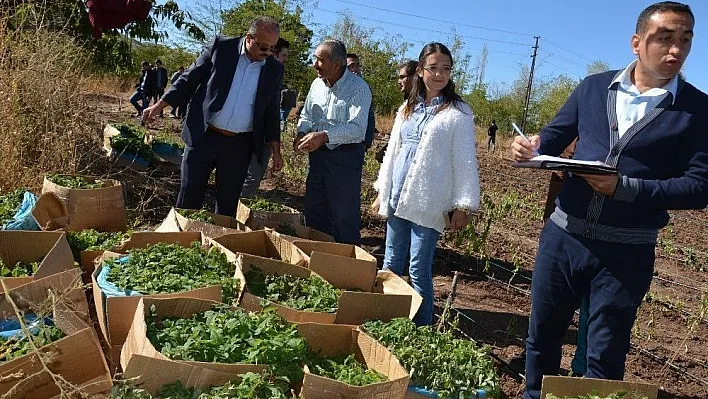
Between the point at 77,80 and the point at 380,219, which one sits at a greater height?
the point at 77,80

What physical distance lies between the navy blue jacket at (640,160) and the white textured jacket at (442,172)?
57 centimetres

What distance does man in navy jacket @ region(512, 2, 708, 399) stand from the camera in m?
2.10

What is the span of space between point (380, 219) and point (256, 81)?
2869mm

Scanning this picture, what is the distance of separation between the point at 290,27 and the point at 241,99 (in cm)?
1405

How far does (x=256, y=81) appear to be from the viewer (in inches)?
151

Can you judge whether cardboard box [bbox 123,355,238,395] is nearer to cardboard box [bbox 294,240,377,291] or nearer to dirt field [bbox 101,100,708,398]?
cardboard box [bbox 294,240,377,291]

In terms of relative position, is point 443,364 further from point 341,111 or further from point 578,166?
point 341,111

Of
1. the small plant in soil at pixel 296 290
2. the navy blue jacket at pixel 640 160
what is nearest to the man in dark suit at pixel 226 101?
the small plant in soil at pixel 296 290

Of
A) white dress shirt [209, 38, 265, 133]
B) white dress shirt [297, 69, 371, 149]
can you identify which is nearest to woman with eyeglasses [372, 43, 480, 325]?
white dress shirt [297, 69, 371, 149]

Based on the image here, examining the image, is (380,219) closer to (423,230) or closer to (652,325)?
(652,325)

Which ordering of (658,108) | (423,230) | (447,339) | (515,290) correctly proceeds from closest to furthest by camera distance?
1. (658,108)
2. (447,339)
3. (423,230)
4. (515,290)

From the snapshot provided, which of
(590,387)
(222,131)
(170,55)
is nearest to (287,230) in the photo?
(222,131)

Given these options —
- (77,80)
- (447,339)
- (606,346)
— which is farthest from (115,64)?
(606,346)

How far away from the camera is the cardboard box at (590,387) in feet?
6.48
